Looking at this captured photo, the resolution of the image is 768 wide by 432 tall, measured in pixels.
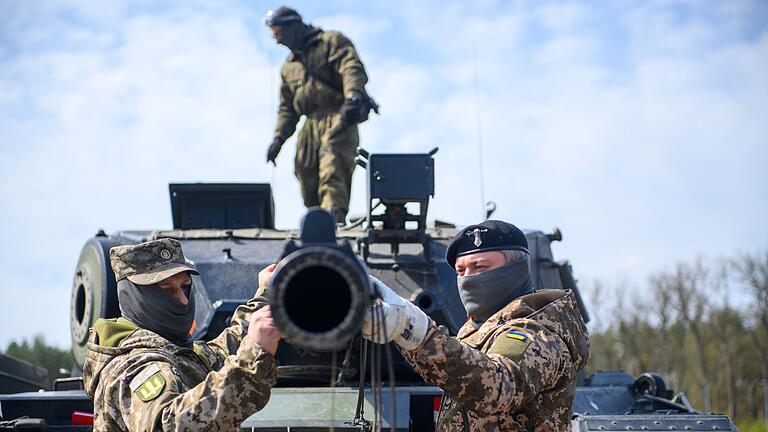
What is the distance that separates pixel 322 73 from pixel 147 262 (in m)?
4.84

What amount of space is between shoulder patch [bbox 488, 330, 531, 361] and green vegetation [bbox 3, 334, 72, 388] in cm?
1486

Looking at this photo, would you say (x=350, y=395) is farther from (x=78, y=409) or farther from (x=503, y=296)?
(x=503, y=296)

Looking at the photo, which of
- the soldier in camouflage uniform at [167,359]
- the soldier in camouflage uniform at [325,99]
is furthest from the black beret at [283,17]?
the soldier in camouflage uniform at [167,359]

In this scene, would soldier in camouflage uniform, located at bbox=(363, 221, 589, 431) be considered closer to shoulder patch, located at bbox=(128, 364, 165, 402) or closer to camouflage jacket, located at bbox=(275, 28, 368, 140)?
shoulder patch, located at bbox=(128, 364, 165, 402)

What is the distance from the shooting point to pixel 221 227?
8391mm

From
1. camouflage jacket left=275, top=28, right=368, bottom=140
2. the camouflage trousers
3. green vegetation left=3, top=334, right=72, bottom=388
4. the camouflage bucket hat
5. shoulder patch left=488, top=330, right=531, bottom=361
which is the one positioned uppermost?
camouflage jacket left=275, top=28, right=368, bottom=140

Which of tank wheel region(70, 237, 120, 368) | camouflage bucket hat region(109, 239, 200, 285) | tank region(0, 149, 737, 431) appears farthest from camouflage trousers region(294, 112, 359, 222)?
camouflage bucket hat region(109, 239, 200, 285)

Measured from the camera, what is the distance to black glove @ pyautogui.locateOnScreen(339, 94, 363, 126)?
8.53 m

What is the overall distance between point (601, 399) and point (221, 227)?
3.15m

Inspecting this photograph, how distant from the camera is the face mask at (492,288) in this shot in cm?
420

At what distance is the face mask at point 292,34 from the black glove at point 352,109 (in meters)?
0.64

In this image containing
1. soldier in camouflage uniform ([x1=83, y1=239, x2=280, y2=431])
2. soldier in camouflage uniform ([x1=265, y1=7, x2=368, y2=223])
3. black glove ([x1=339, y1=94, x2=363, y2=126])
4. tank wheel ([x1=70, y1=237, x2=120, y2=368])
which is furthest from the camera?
soldier in camouflage uniform ([x1=265, y1=7, x2=368, y2=223])

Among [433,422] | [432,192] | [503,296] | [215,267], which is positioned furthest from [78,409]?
[503,296]

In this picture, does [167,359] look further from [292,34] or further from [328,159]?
[292,34]
